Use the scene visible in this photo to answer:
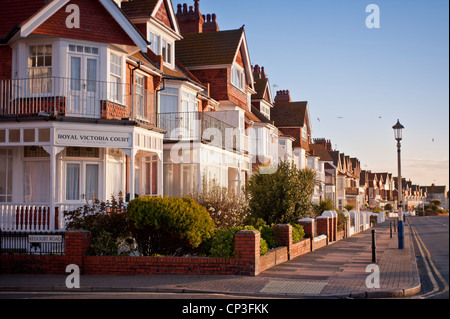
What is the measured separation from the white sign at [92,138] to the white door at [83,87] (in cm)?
93

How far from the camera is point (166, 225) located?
552 inches

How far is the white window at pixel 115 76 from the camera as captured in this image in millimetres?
18922

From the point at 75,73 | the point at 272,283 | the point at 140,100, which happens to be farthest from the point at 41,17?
the point at 272,283

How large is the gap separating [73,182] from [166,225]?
5.60m

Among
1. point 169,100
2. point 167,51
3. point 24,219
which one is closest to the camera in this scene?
point 24,219

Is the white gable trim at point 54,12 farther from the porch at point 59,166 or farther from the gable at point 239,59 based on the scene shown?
the gable at point 239,59

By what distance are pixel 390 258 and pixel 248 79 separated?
18187 mm

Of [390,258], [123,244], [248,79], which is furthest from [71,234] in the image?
[248,79]

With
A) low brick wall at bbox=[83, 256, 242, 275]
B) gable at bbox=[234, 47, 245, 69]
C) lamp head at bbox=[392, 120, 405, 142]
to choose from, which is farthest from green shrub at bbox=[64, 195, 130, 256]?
gable at bbox=[234, 47, 245, 69]

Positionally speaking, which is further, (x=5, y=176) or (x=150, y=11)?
(x=150, y=11)

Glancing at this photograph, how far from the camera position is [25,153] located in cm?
1822

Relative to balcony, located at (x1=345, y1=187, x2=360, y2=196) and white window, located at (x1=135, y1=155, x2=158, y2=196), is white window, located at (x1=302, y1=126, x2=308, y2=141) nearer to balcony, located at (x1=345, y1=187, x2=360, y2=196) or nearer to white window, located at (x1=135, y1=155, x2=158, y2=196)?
white window, located at (x1=135, y1=155, x2=158, y2=196)

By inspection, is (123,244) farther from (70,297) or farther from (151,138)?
(151,138)

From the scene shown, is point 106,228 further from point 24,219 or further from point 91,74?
point 91,74
